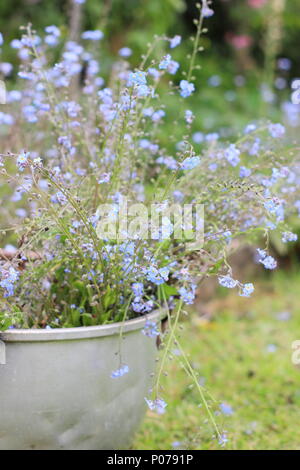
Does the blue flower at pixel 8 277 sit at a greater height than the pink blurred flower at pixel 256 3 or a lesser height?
lesser

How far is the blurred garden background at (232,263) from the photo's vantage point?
1841 millimetres

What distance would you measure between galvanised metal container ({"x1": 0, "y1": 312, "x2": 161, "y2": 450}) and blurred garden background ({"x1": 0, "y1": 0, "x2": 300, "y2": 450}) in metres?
0.22

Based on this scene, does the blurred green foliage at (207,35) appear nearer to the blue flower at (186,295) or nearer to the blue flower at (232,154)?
the blue flower at (232,154)

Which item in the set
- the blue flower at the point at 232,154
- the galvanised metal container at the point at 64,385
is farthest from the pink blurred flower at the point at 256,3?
the galvanised metal container at the point at 64,385

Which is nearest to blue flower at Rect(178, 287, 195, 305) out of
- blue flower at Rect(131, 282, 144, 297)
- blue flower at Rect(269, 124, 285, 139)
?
blue flower at Rect(131, 282, 144, 297)

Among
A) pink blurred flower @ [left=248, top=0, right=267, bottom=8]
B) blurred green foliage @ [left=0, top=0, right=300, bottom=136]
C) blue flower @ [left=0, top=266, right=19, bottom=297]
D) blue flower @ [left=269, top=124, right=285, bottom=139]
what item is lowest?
blue flower @ [left=0, top=266, right=19, bottom=297]

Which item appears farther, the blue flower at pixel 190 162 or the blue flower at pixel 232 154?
the blue flower at pixel 232 154

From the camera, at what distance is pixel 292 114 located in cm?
371

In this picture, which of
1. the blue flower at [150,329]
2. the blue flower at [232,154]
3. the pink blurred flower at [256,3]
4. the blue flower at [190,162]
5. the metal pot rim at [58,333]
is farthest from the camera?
the pink blurred flower at [256,3]

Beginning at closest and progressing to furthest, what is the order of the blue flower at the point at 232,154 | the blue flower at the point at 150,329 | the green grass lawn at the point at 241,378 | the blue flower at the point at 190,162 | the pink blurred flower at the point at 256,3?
the blue flower at the point at 190,162, the blue flower at the point at 150,329, the blue flower at the point at 232,154, the green grass lawn at the point at 241,378, the pink blurred flower at the point at 256,3

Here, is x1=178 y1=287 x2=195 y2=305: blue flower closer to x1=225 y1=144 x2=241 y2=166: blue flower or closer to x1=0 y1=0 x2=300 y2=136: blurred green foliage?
x1=225 y1=144 x2=241 y2=166: blue flower

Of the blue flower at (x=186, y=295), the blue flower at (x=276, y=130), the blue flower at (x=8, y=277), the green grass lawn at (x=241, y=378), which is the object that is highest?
the blue flower at (x=276, y=130)

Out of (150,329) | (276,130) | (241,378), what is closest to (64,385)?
(150,329)

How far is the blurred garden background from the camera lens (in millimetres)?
1841
